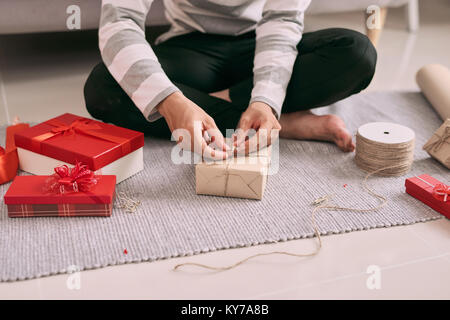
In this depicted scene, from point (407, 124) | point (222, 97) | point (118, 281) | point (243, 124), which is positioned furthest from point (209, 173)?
point (407, 124)

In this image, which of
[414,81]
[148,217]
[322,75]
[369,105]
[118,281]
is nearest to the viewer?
[118,281]

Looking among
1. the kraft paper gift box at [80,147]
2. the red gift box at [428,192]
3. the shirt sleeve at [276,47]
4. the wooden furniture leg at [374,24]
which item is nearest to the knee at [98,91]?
the kraft paper gift box at [80,147]

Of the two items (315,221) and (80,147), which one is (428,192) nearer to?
(315,221)

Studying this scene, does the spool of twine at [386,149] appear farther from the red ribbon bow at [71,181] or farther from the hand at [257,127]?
the red ribbon bow at [71,181]

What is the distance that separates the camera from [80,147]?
945 millimetres

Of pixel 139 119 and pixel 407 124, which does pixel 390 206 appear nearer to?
pixel 407 124

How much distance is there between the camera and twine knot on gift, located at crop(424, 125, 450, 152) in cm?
106

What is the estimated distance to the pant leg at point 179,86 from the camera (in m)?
1.14

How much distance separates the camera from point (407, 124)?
52.6 inches

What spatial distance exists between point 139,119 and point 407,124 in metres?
0.73

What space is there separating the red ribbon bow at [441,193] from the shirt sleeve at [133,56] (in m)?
0.53

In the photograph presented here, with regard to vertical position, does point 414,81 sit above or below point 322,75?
below

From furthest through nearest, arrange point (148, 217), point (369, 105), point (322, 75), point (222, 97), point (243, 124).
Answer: point (369, 105)
point (222, 97)
point (322, 75)
point (243, 124)
point (148, 217)

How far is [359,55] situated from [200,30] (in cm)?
39
